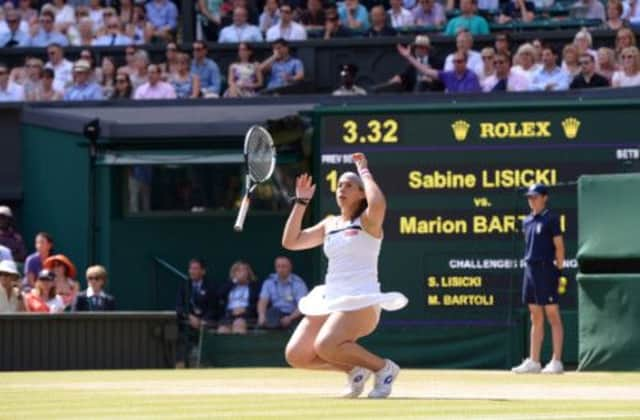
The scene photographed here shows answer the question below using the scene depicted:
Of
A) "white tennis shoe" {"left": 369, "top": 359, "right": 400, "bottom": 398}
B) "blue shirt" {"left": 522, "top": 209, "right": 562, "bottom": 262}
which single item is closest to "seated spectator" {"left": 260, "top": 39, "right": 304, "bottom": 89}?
"blue shirt" {"left": 522, "top": 209, "right": 562, "bottom": 262}

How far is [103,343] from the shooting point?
2055cm

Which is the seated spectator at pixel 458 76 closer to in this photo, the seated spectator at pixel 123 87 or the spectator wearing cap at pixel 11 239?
the seated spectator at pixel 123 87

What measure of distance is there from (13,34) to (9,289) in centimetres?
659

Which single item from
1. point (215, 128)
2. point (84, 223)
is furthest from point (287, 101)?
point (84, 223)

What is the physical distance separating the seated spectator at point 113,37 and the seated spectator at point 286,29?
2.20 meters

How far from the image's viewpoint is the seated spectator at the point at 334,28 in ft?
80.8

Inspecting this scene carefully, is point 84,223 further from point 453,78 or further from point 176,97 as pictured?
point 453,78

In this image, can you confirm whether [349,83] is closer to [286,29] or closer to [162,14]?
[286,29]

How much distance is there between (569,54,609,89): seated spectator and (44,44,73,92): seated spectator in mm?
7035

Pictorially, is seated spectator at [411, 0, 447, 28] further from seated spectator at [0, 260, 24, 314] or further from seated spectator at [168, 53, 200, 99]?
seated spectator at [0, 260, 24, 314]

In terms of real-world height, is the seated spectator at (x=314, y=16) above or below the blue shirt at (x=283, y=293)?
above

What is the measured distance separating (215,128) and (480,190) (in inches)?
156


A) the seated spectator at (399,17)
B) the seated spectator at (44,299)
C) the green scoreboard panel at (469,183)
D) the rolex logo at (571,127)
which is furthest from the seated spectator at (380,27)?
the seated spectator at (44,299)

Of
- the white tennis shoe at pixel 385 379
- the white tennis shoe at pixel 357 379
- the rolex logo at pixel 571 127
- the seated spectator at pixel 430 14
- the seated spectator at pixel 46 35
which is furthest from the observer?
the seated spectator at pixel 46 35
